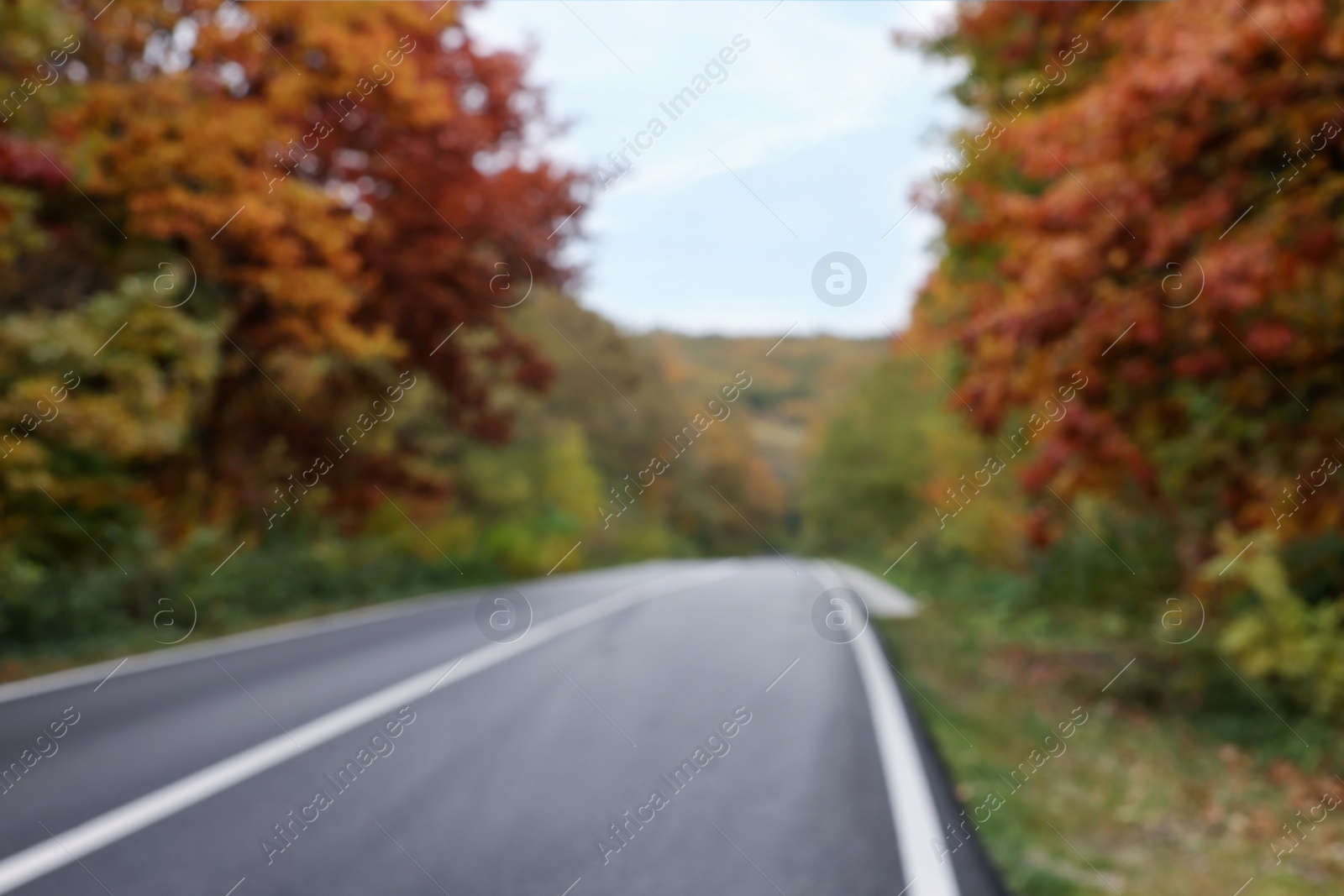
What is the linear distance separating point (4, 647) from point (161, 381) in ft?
9.73

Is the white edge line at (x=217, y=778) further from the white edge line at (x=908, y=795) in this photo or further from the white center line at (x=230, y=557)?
the white center line at (x=230, y=557)

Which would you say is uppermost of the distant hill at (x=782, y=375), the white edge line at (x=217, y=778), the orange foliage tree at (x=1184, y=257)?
the distant hill at (x=782, y=375)

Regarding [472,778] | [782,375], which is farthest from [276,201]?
[782,375]

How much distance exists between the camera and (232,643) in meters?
10.8

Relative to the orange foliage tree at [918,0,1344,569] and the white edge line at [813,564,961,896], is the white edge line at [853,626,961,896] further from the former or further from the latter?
the orange foliage tree at [918,0,1344,569]

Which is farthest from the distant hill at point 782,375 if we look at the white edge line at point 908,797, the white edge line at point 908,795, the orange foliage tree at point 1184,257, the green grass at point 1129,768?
the orange foliage tree at point 1184,257

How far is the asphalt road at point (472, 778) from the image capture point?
396cm

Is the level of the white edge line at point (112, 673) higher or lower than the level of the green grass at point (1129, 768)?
higher

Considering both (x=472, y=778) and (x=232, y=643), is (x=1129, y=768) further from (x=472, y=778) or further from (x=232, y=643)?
(x=232, y=643)

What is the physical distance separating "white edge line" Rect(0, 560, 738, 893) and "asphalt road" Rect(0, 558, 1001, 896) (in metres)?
0.02

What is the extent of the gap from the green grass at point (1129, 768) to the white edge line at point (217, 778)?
12.0 ft

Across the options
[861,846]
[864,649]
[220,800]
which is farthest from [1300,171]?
[864,649]

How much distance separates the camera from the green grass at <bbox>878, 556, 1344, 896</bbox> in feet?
14.5

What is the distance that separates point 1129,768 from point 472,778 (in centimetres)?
429
